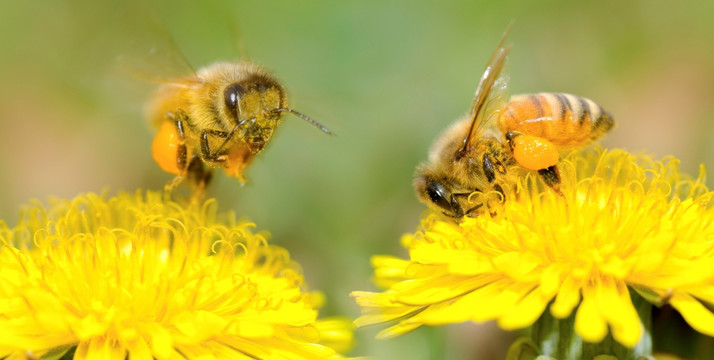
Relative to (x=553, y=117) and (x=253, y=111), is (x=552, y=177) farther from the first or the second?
(x=253, y=111)

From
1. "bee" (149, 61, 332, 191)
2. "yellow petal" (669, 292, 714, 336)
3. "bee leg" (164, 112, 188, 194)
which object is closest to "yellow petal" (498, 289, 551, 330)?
"yellow petal" (669, 292, 714, 336)

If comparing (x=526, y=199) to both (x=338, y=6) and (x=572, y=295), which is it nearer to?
(x=572, y=295)

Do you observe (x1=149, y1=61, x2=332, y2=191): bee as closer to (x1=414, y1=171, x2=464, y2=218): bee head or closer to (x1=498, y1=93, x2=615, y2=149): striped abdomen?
(x1=414, y1=171, x2=464, y2=218): bee head

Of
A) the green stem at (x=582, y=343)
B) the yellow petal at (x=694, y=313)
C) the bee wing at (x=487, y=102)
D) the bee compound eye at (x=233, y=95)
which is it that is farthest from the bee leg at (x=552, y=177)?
the bee compound eye at (x=233, y=95)

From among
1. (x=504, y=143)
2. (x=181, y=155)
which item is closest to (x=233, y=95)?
(x=181, y=155)

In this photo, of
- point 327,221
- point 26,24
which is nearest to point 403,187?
point 327,221

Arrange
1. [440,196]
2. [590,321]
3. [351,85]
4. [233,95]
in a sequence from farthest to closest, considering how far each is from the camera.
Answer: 1. [351,85]
2. [233,95]
3. [440,196]
4. [590,321]

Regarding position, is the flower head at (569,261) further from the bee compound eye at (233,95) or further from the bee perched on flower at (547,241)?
the bee compound eye at (233,95)
